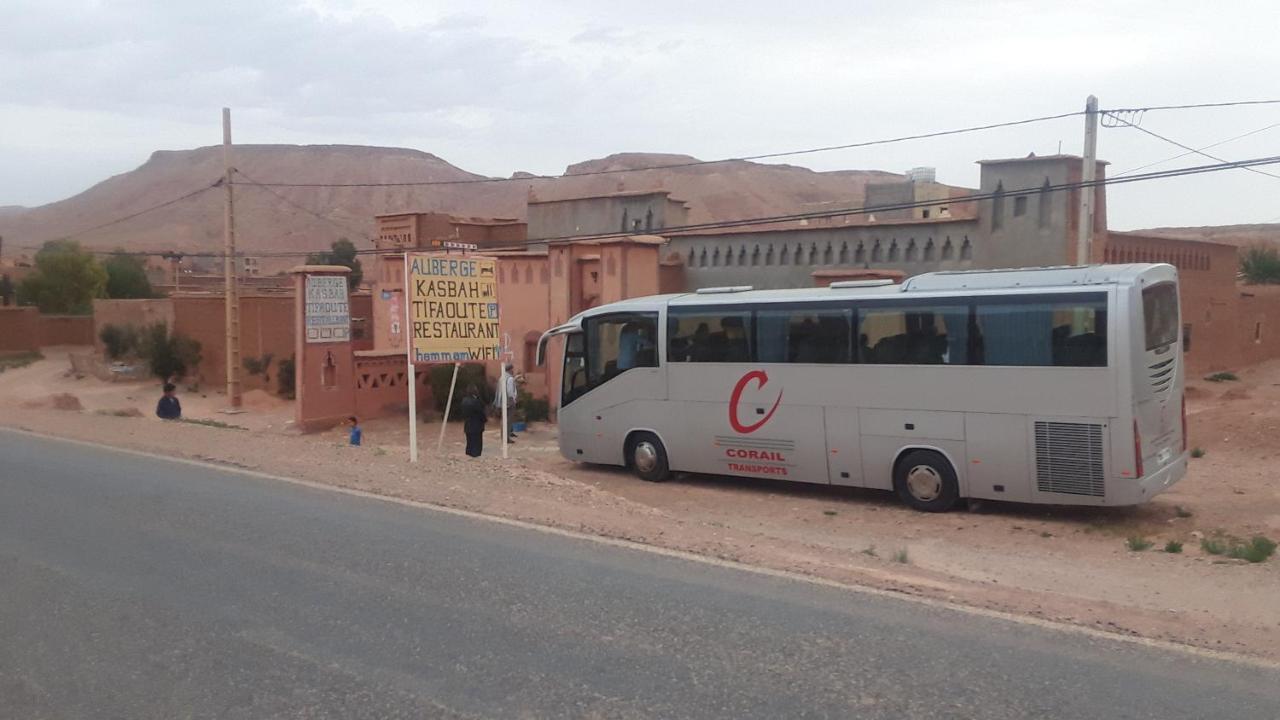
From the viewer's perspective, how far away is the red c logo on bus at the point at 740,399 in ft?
52.5

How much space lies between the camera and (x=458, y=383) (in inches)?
1156

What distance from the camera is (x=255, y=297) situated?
128 ft

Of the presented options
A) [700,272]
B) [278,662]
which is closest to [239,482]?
[278,662]

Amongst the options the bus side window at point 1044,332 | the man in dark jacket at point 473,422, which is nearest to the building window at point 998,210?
the bus side window at point 1044,332

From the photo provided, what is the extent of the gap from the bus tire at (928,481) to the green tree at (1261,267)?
48097 millimetres

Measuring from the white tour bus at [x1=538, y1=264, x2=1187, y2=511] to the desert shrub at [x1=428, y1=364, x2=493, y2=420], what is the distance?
38.3 ft

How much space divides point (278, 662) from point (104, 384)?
4364cm

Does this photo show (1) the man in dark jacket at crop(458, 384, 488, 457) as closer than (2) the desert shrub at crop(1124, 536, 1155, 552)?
No

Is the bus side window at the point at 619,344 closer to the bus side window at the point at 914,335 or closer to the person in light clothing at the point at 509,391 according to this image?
the person in light clothing at the point at 509,391

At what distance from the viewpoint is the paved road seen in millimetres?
5656

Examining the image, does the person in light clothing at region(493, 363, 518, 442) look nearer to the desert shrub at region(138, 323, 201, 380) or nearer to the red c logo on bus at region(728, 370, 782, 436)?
the red c logo on bus at region(728, 370, 782, 436)

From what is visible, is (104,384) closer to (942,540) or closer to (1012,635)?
(942,540)

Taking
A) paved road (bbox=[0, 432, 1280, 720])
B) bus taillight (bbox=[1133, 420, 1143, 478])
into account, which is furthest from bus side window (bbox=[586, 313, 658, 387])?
paved road (bbox=[0, 432, 1280, 720])

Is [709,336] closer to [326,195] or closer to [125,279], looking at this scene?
[125,279]
